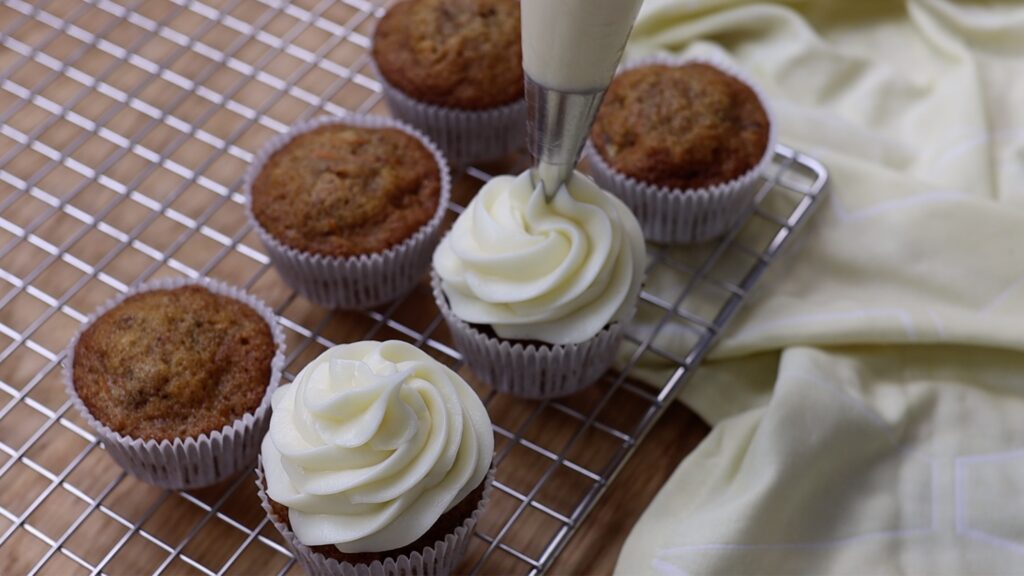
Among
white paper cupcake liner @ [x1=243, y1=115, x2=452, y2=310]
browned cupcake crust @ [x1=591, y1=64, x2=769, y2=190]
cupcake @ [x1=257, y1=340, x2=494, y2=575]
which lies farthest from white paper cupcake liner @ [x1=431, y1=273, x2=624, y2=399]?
browned cupcake crust @ [x1=591, y1=64, x2=769, y2=190]

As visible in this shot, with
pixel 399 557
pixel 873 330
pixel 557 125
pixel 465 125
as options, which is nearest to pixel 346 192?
pixel 465 125

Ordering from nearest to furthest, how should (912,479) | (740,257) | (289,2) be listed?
(912,479) → (740,257) → (289,2)

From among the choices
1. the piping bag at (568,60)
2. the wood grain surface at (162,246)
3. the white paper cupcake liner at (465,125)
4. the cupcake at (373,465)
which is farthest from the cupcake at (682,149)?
the cupcake at (373,465)

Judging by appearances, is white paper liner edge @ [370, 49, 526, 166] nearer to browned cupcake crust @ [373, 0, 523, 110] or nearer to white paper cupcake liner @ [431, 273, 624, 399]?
browned cupcake crust @ [373, 0, 523, 110]

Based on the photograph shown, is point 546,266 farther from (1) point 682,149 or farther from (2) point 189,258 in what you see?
(2) point 189,258

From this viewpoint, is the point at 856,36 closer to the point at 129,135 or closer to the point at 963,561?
the point at 963,561

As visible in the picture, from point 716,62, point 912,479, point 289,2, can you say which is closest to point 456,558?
point 912,479
